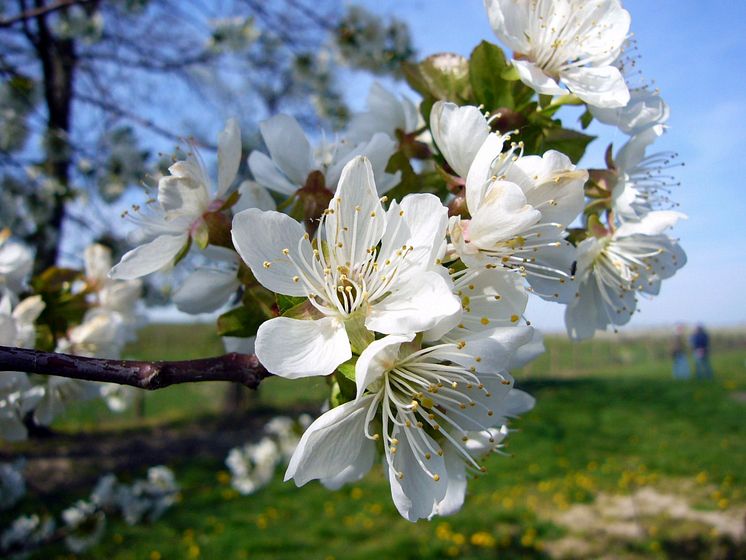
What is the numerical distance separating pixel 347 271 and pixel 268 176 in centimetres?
35

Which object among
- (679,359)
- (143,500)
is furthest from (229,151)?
(679,359)

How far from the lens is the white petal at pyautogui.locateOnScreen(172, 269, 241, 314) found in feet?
3.35

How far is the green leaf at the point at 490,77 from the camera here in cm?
95

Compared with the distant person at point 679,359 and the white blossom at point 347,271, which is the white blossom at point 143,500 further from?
the distant person at point 679,359

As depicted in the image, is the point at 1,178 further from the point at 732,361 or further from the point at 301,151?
the point at 732,361

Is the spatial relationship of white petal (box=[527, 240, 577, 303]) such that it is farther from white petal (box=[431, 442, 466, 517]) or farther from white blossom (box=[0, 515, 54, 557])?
white blossom (box=[0, 515, 54, 557])

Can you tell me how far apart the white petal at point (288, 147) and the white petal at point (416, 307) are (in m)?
0.41

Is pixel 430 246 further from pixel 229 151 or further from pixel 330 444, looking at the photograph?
pixel 229 151

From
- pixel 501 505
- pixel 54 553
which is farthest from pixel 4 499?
pixel 501 505

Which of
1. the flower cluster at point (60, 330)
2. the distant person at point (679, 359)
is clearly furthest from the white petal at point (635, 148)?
the distant person at point (679, 359)

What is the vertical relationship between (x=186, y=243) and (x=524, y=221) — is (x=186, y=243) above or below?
below

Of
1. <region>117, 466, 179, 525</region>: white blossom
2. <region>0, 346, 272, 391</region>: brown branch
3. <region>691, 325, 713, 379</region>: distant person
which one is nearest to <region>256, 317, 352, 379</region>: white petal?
<region>0, 346, 272, 391</region>: brown branch

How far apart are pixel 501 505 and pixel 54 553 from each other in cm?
380

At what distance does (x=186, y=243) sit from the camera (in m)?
0.97
